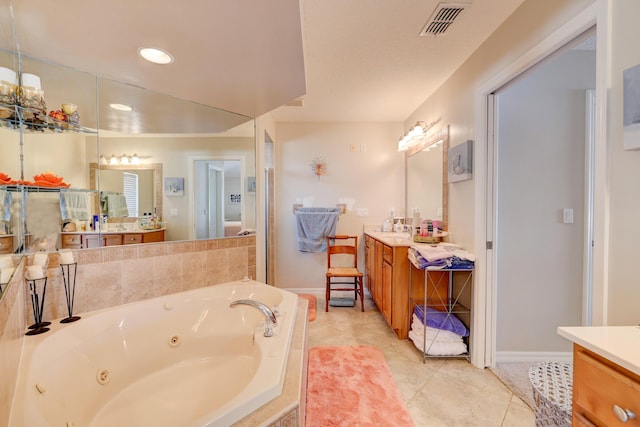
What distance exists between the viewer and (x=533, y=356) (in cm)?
207

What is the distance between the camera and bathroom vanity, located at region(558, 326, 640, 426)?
66 centimetres

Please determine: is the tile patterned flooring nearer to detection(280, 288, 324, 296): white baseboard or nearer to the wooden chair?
the wooden chair

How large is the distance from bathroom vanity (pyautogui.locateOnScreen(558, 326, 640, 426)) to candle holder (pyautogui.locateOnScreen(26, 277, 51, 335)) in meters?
2.23

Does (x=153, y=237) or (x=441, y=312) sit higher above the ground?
(x=153, y=237)

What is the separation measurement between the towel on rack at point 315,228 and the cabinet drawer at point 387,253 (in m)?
0.99

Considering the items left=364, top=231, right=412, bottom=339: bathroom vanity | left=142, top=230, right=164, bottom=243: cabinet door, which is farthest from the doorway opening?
left=364, top=231, right=412, bottom=339: bathroom vanity

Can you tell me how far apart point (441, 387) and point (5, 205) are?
2518 millimetres

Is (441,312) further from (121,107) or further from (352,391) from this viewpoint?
(121,107)

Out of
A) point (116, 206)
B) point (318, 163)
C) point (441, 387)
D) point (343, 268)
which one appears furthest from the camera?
point (318, 163)

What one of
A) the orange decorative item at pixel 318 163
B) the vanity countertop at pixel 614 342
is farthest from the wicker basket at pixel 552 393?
the orange decorative item at pixel 318 163

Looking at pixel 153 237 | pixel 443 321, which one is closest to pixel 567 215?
pixel 443 321

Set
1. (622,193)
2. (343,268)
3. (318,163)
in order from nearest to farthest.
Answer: (622,193)
(343,268)
(318,163)

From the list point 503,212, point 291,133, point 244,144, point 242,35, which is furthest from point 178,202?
point 503,212

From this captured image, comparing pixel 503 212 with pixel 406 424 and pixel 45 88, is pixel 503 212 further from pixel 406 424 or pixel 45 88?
pixel 45 88
